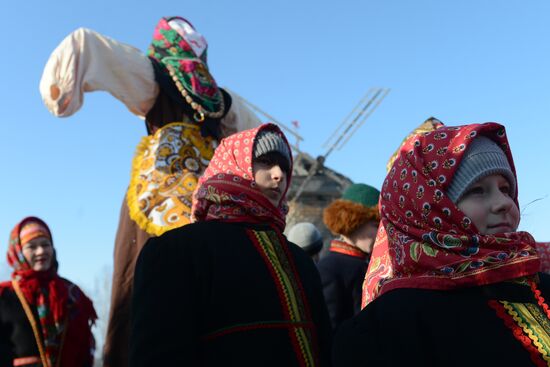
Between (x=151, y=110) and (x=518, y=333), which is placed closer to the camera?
(x=518, y=333)

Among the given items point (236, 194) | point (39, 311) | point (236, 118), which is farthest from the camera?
point (236, 118)

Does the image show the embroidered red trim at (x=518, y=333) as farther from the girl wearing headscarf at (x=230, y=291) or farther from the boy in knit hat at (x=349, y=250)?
the boy in knit hat at (x=349, y=250)

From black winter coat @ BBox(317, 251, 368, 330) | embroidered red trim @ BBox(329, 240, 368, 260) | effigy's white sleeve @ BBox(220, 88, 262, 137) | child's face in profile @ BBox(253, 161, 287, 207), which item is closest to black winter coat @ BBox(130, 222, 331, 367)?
child's face in profile @ BBox(253, 161, 287, 207)

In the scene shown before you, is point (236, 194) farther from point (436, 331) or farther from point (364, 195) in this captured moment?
point (364, 195)

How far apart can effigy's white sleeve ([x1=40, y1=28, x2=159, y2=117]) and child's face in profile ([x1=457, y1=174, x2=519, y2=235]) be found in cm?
276

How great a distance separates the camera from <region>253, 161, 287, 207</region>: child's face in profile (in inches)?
105

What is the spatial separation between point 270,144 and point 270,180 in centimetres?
16

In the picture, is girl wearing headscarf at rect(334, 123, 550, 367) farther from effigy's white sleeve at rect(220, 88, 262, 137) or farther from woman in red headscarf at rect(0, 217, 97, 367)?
woman in red headscarf at rect(0, 217, 97, 367)

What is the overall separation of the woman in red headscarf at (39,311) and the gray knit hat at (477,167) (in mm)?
3151

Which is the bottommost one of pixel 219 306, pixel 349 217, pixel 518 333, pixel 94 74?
pixel 349 217

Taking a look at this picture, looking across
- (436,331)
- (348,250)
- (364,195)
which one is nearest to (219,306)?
(436,331)

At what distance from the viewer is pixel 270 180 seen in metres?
2.68

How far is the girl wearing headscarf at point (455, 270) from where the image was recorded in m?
1.51

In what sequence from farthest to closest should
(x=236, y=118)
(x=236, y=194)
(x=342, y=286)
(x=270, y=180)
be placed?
(x=236, y=118), (x=342, y=286), (x=270, y=180), (x=236, y=194)
